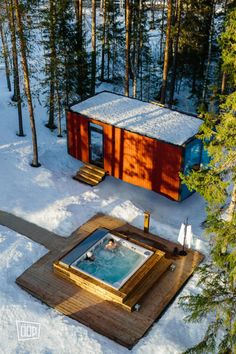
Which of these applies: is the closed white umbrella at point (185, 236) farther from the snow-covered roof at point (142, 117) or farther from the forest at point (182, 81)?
the snow-covered roof at point (142, 117)

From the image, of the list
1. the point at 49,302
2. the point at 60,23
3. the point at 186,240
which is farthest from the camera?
the point at 60,23

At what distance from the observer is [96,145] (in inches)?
766

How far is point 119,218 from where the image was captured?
56.0ft

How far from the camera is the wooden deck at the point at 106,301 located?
12.3 metres

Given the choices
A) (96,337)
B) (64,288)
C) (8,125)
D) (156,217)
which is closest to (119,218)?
(156,217)

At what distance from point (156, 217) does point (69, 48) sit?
11211mm

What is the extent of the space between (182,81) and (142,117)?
61.9 ft

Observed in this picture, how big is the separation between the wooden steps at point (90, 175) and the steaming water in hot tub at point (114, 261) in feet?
14.1

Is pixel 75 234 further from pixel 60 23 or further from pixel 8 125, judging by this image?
pixel 60 23

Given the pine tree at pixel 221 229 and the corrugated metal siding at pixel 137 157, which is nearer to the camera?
the pine tree at pixel 221 229

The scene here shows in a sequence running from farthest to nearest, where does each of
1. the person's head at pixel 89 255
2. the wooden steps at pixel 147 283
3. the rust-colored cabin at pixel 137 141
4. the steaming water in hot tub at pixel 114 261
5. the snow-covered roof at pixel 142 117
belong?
the snow-covered roof at pixel 142 117 < the rust-colored cabin at pixel 137 141 < the person's head at pixel 89 255 < the steaming water in hot tub at pixel 114 261 < the wooden steps at pixel 147 283

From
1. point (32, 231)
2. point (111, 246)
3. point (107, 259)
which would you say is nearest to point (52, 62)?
point (32, 231)

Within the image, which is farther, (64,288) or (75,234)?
(75,234)

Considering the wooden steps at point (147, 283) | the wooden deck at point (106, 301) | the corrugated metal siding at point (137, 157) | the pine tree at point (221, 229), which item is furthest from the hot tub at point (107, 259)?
Result: the pine tree at point (221, 229)
